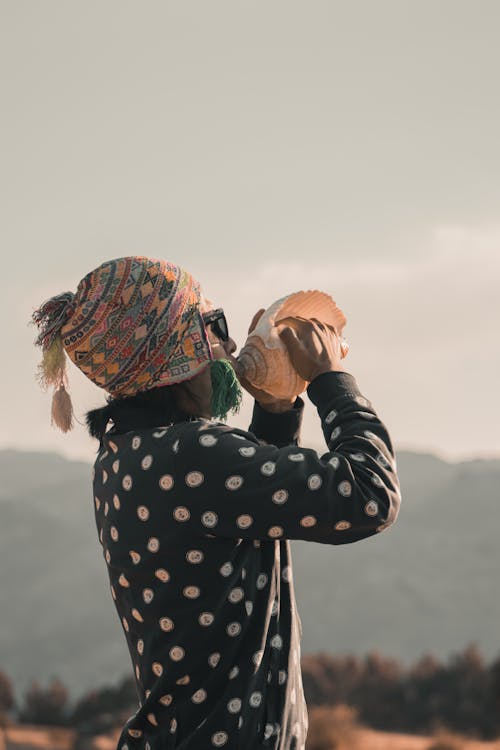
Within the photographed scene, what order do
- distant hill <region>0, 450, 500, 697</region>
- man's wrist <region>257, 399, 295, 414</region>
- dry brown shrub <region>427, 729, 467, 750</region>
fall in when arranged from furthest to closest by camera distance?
distant hill <region>0, 450, 500, 697</region>, dry brown shrub <region>427, 729, 467, 750</region>, man's wrist <region>257, 399, 295, 414</region>

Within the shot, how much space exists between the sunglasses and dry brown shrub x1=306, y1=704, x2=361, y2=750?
10.8 meters

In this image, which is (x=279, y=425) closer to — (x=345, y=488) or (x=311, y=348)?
(x=311, y=348)

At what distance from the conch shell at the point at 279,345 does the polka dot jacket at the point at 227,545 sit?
0.16 m

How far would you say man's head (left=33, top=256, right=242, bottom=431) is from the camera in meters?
2.48

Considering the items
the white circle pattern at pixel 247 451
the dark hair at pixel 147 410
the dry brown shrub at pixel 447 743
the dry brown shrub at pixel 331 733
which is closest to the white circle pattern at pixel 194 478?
the white circle pattern at pixel 247 451

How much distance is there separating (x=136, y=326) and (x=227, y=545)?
22.7 inches

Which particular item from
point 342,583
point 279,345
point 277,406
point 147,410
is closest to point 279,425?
point 277,406

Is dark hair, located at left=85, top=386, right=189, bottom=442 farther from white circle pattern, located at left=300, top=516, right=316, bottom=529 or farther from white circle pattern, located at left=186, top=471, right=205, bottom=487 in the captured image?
white circle pattern, located at left=300, top=516, right=316, bottom=529

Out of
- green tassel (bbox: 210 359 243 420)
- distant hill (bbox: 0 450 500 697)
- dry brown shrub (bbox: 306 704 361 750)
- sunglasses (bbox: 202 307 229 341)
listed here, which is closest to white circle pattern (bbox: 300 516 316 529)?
green tassel (bbox: 210 359 243 420)

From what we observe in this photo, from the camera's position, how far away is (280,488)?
7.39 feet

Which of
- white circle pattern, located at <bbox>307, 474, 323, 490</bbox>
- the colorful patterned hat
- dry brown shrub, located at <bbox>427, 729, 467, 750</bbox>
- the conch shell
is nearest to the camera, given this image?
white circle pattern, located at <bbox>307, 474, 323, 490</bbox>

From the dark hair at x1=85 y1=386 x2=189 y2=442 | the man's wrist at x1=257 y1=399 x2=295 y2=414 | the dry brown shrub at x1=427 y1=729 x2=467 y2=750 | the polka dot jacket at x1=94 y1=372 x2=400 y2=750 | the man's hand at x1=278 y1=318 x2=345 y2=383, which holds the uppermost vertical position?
the man's hand at x1=278 y1=318 x2=345 y2=383

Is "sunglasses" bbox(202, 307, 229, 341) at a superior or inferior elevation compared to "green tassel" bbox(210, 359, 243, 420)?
superior

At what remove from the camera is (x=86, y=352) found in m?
2.57
